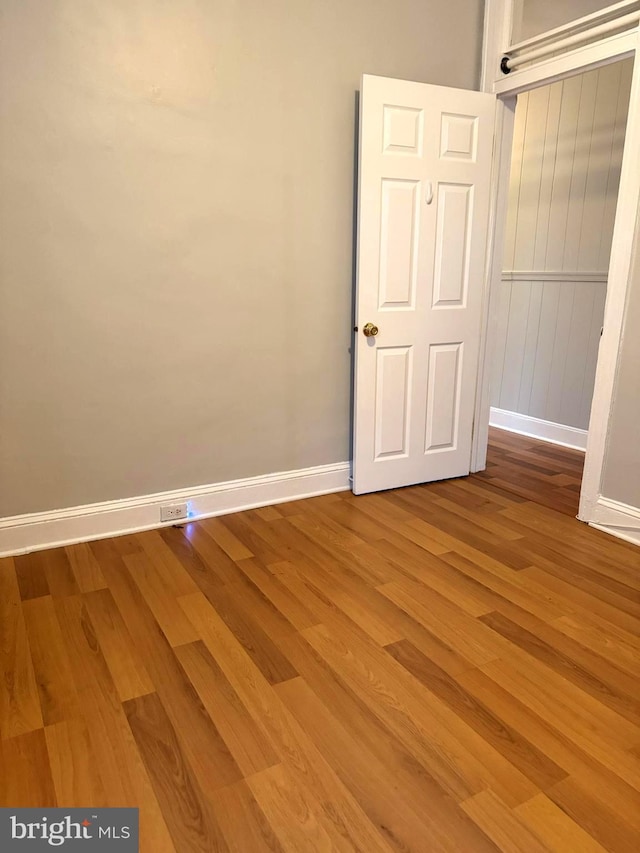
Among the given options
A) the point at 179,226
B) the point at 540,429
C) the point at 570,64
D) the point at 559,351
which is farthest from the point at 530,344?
the point at 179,226

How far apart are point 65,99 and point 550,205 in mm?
3292

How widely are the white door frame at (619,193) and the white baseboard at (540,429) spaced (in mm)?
1027

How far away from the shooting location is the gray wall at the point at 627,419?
107 inches

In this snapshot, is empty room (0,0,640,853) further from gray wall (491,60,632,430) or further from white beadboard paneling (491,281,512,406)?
white beadboard paneling (491,281,512,406)

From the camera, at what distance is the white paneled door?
2.97 metres

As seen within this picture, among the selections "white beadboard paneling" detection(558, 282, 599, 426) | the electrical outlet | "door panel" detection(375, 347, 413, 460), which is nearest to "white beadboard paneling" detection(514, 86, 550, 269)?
"white beadboard paneling" detection(558, 282, 599, 426)

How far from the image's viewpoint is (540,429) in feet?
14.9

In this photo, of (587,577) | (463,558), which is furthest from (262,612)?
(587,577)

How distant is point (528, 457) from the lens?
409 centimetres

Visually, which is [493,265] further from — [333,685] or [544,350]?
[333,685]

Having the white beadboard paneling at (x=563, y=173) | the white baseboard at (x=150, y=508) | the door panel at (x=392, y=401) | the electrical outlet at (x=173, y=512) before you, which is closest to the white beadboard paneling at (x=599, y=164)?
the white beadboard paneling at (x=563, y=173)

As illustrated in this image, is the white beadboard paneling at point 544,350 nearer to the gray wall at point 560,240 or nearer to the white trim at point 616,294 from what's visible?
the gray wall at point 560,240

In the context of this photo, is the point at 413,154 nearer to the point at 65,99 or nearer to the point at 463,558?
the point at 65,99

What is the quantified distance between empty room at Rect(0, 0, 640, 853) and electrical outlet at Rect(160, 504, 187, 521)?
0.01m
